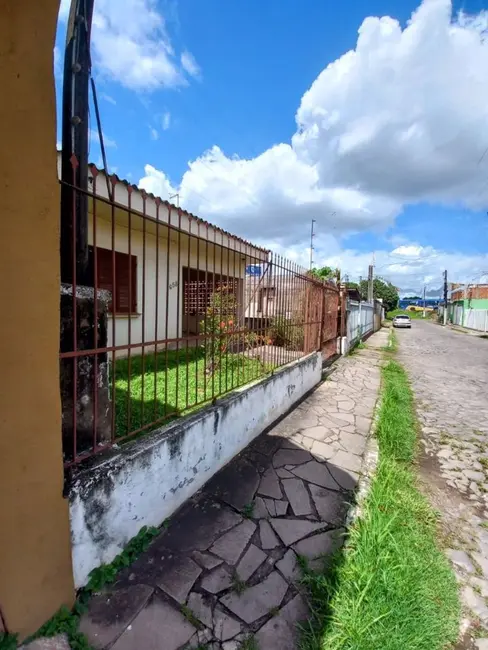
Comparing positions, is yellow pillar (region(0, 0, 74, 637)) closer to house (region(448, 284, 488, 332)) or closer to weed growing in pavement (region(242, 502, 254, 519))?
weed growing in pavement (region(242, 502, 254, 519))

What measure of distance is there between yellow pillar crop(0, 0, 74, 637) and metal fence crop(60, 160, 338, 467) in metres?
0.20

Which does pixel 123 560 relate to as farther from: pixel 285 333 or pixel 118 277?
pixel 118 277

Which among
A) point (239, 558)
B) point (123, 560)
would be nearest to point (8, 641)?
point (123, 560)

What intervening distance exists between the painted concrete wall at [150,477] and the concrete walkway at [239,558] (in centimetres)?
17

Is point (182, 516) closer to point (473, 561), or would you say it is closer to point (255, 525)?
point (255, 525)

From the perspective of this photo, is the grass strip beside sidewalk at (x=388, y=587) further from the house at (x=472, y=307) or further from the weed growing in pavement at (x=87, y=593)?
the house at (x=472, y=307)

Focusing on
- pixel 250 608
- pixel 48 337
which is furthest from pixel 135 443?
pixel 250 608

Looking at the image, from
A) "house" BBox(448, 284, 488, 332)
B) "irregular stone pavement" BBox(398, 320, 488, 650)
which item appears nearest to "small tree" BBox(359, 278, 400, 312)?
"house" BBox(448, 284, 488, 332)

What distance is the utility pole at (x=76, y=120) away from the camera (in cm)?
191

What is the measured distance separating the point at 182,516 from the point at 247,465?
0.94 m

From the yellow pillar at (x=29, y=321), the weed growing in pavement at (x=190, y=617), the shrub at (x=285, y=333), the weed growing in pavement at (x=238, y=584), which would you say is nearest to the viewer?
the yellow pillar at (x=29, y=321)

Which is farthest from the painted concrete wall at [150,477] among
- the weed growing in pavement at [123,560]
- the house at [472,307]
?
the house at [472,307]

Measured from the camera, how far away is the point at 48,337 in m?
1.58

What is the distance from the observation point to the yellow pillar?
139 cm
